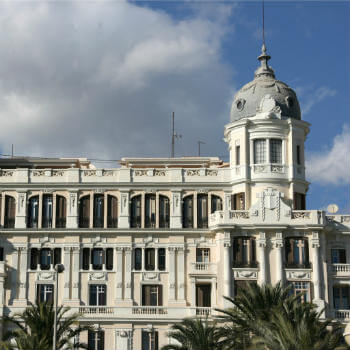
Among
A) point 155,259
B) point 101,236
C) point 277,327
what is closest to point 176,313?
point 155,259

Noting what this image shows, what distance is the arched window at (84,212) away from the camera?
75.9m

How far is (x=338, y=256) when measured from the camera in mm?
74688

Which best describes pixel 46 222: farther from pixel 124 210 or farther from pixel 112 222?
pixel 124 210

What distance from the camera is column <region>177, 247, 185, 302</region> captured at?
241 feet

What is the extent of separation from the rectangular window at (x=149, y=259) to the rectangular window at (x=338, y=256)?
54.4 ft

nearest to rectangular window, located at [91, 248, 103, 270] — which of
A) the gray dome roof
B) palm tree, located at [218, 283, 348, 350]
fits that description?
palm tree, located at [218, 283, 348, 350]

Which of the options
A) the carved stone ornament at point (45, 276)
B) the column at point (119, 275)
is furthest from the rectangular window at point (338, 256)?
the carved stone ornament at point (45, 276)

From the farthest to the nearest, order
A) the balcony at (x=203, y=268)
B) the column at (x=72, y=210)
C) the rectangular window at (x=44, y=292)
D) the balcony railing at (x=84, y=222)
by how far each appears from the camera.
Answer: the balcony railing at (x=84, y=222) → the column at (x=72, y=210) → the rectangular window at (x=44, y=292) → the balcony at (x=203, y=268)

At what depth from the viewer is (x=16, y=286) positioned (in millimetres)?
74250

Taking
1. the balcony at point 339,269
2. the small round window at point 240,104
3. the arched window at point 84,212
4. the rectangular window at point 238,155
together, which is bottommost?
the balcony at point 339,269

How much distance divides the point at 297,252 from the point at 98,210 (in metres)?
18.9

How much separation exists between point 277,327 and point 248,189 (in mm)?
25715

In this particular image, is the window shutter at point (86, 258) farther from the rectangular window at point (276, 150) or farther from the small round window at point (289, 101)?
the small round window at point (289, 101)

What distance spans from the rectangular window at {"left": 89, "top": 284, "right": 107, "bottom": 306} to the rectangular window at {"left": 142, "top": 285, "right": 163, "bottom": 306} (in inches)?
141
